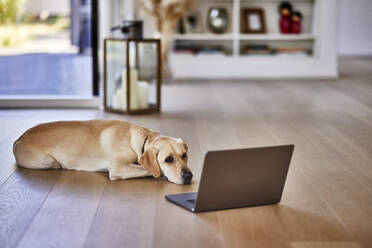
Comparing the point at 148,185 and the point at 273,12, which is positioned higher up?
the point at 273,12

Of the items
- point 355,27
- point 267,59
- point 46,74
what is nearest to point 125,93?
point 46,74

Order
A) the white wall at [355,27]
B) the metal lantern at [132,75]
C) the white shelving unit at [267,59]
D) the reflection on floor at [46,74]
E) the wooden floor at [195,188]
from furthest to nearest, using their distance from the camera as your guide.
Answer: the white wall at [355,27] < the white shelving unit at [267,59] < the reflection on floor at [46,74] < the metal lantern at [132,75] < the wooden floor at [195,188]

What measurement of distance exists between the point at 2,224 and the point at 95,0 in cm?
270

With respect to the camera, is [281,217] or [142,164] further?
[142,164]

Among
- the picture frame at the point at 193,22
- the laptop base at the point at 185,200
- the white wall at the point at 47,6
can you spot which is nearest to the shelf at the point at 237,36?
the picture frame at the point at 193,22

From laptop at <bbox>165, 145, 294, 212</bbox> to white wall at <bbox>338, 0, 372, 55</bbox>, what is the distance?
6.71m

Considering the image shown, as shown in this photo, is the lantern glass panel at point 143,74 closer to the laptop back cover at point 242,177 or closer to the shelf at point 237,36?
the laptop back cover at point 242,177

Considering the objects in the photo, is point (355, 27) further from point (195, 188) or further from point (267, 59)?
point (195, 188)

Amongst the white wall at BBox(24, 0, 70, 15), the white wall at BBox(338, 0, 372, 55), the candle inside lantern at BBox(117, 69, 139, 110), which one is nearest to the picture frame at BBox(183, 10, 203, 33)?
the white wall at BBox(24, 0, 70, 15)

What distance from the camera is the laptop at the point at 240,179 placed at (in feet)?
6.57

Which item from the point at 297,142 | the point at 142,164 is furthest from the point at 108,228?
the point at 297,142

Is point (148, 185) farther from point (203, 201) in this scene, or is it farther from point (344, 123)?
point (344, 123)

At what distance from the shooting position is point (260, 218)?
6.62 ft

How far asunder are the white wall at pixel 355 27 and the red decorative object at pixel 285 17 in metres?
2.59
